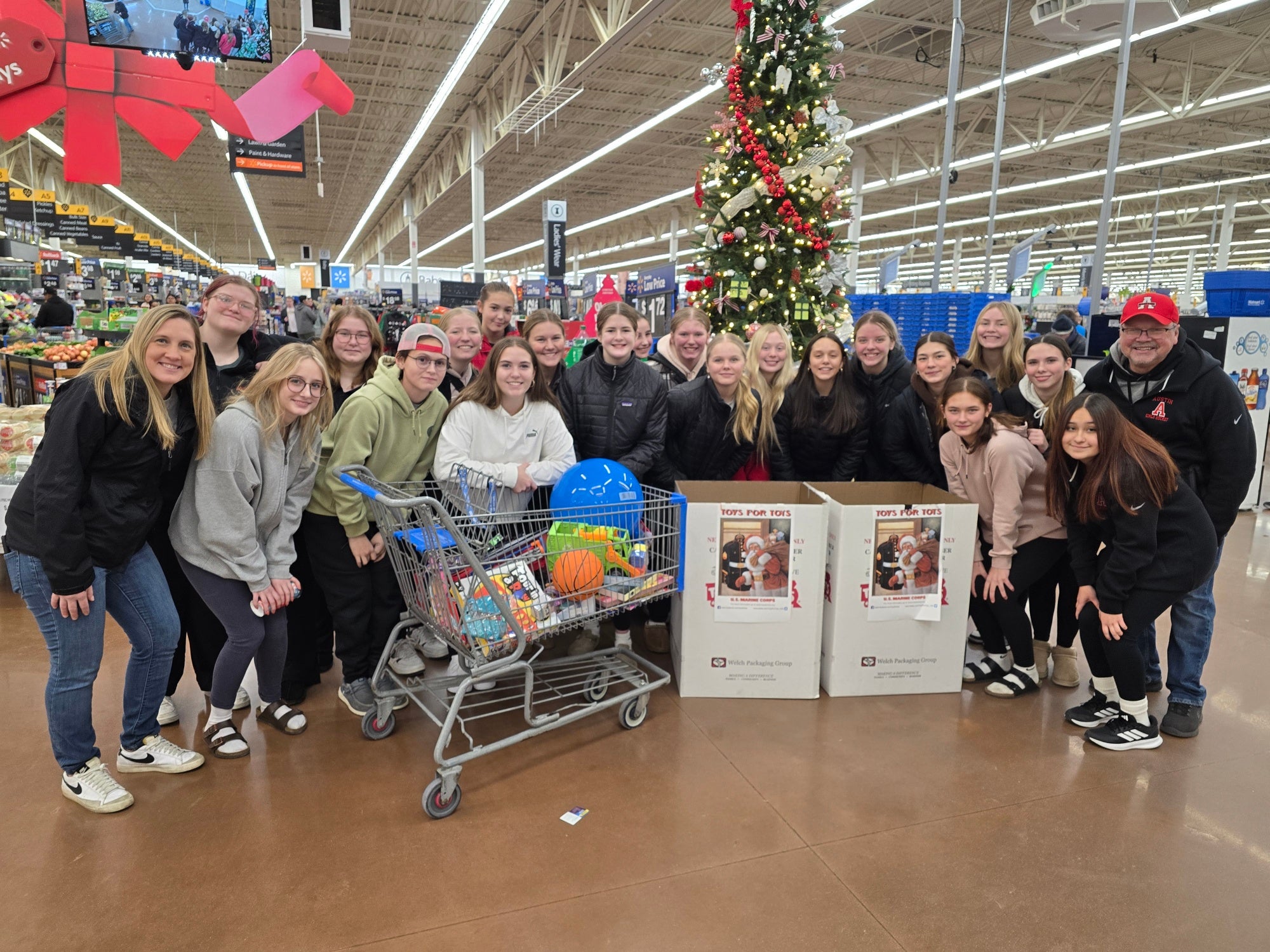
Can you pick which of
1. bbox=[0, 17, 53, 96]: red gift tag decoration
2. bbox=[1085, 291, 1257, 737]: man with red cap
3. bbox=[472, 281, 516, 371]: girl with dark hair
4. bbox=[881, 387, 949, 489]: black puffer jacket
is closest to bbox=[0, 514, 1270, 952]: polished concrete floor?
bbox=[1085, 291, 1257, 737]: man with red cap

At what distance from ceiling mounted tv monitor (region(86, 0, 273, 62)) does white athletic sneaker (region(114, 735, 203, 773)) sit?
3596mm

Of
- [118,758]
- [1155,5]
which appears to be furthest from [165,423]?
[1155,5]

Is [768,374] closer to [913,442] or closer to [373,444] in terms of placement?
[913,442]

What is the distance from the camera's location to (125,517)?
2.37 meters

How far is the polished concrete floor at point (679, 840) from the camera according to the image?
6.68 ft

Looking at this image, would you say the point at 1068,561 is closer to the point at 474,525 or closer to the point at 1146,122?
the point at 474,525

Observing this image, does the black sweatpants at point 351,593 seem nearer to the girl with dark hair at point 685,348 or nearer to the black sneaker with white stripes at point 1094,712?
the girl with dark hair at point 685,348

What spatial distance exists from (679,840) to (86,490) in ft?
6.62

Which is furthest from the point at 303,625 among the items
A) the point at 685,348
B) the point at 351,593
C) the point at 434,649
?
the point at 685,348

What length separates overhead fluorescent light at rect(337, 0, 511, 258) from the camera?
10117mm

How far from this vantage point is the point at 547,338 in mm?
3719

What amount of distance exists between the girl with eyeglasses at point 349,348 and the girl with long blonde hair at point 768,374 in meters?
1.72

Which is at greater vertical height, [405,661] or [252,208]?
[252,208]

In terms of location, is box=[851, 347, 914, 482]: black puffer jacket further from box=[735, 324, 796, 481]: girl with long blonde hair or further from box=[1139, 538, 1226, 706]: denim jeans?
box=[1139, 538, 1226, 706]: denim jeans
